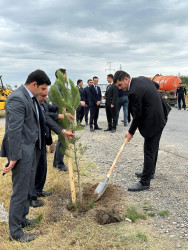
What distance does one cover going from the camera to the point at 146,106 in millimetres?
4305

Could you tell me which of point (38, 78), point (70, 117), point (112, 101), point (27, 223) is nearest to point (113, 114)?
point (112, 101)

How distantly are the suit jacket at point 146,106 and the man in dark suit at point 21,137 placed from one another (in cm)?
169

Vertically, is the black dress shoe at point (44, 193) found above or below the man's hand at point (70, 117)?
below

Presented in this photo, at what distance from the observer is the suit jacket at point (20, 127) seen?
8.99 feet

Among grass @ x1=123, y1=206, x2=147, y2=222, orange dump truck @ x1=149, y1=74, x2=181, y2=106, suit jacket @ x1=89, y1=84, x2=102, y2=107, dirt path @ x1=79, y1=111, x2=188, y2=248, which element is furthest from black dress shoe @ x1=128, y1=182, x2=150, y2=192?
orange dump truck @ x1=149, y1=74, x2=181, y2=106

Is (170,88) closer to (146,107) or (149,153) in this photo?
(149,153)

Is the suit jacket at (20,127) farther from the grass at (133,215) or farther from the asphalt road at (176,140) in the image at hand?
the asphalt road at (176,140)

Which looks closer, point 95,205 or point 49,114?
point 49,114

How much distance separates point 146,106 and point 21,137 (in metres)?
2.21

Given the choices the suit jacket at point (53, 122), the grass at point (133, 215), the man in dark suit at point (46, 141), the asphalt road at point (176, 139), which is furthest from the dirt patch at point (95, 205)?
the asphalt road at point (176, 139)

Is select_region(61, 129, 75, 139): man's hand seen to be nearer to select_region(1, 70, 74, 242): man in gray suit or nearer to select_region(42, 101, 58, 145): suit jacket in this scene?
select_region(42, 101, 58, 145): suit jacket

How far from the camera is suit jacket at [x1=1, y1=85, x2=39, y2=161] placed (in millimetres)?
2740

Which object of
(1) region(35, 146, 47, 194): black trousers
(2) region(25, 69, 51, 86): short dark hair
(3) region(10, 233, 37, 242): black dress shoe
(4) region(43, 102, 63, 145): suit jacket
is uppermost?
(2) region(25, 69, 51, 86): short dark hair

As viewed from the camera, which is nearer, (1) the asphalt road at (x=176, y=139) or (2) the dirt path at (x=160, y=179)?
(2) the dirt path at (x=160, y=179)
